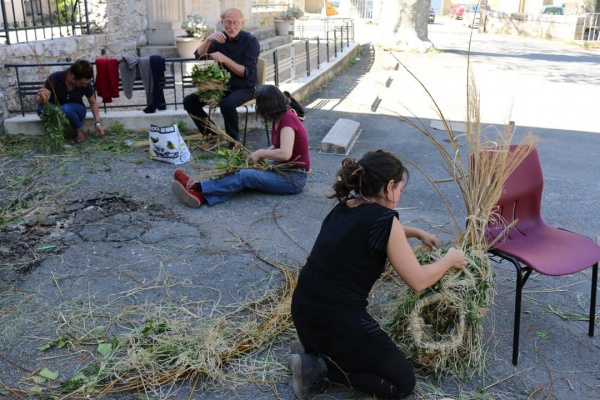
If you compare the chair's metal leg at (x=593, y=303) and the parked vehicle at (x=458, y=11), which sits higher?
the parked vehicle at (x=458, y=11)

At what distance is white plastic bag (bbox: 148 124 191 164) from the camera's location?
6441 mm

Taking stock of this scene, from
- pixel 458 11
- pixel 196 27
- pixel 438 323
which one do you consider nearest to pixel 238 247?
pixel 438 323

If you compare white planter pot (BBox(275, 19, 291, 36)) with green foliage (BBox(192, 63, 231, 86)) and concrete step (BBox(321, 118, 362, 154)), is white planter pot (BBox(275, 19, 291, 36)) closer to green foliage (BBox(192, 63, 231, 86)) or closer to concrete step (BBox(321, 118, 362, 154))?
concrete step (BBox(321, 118, 362, 154))

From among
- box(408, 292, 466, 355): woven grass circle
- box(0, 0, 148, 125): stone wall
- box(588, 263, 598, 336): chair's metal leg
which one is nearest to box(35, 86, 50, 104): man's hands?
box(0, 0, 148, 125): stone wall

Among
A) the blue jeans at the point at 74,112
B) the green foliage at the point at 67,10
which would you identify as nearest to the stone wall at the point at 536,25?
the green foliage at the point at 67,10

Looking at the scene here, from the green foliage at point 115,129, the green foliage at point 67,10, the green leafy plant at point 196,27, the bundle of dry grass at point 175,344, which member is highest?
the green foliage at point 67,10

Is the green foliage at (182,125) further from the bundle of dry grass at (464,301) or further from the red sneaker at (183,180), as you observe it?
the bundle of dry grass at (464,301)

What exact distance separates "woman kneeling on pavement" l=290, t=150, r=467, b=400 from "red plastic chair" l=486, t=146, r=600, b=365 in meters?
0.62

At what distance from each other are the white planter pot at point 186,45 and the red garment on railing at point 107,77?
5171 mm

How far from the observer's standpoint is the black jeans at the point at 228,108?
696 centimetres

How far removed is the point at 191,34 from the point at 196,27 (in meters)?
0.28

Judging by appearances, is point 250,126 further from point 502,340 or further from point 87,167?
point 502,340

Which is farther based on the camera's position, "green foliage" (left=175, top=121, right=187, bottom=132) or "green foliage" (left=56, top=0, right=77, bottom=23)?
"green foliage" (left=56, top=0, right=77, bottom=23)

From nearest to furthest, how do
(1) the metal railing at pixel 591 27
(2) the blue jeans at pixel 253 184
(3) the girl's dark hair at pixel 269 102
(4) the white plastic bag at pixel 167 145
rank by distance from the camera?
1. (3) the girl's dark hair at pixel 269 102
2. (2) the blue jeans at pixel 253 184
3. (4) the white plastic bag at pixel 167 145
4. (1) the metal railing at pixel 591 27
